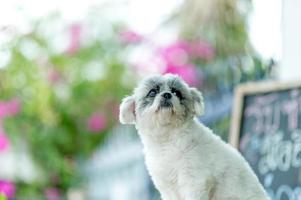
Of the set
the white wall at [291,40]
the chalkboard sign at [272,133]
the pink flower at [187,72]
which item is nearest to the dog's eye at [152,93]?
the chalkboard sign at [272,133]

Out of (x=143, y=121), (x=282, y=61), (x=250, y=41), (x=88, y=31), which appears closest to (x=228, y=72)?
(x=250, y=41)

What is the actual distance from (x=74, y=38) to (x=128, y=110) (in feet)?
5.96

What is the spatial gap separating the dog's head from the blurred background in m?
1.41

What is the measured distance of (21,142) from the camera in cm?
260

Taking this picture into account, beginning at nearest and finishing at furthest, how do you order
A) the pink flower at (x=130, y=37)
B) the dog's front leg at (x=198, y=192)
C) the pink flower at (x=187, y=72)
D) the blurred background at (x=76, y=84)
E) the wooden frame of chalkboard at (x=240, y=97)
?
the dog's front leg at (x=198, y=192), the wooden frame of chalkboard at (x=240, y=97), the pink flower at (x=187, y=72), the blurred background at (x=76, y=84), the pink flower at (x=130, y=37)

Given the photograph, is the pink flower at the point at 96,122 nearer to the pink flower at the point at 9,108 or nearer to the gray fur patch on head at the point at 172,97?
the pink flower at the point at 9,108

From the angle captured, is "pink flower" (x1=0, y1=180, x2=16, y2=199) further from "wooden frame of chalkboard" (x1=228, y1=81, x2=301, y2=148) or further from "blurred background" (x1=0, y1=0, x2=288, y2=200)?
"wooden frame of chalkboard" (x1=228, y1=81, x2=301, y2=148)

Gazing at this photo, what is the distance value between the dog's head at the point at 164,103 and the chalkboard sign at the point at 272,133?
65 centimetres

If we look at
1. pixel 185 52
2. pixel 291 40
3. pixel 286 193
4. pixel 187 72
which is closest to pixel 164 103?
pixel 286 193

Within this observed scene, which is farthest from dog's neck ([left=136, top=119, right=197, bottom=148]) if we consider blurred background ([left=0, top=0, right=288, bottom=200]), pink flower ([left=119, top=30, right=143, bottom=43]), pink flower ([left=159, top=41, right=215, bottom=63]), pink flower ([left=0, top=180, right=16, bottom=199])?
pink flower ([left=0, top=180, right=16, bottom=199])

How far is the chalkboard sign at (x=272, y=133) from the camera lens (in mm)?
Answer: 1491

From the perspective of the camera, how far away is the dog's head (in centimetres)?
85

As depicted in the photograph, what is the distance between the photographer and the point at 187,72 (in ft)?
7.20

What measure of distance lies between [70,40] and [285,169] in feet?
4.54
